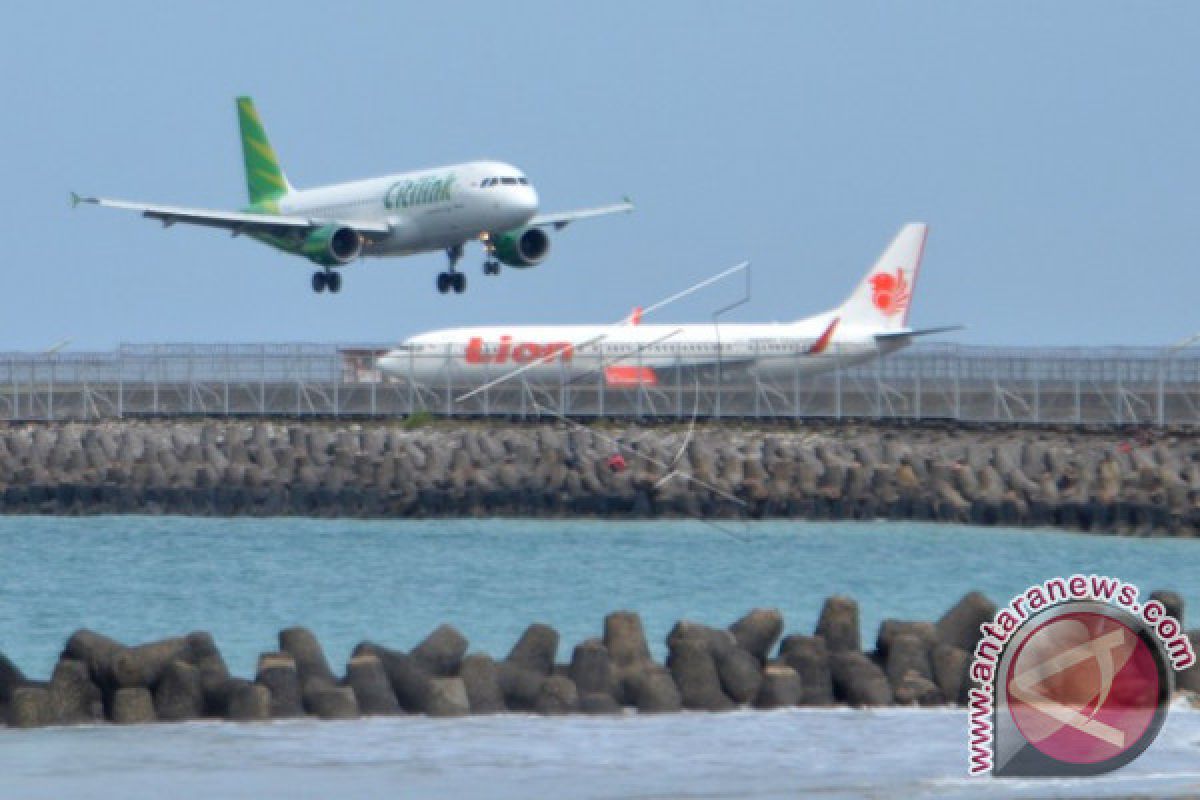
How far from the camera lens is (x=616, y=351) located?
241 feet

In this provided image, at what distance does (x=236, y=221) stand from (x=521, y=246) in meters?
9.07

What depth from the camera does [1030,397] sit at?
57781mm

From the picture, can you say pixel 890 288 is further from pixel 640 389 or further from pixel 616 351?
pixel 640 389

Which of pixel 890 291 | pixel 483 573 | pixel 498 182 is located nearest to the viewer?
pixel 483 573

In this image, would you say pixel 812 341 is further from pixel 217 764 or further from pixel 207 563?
pixel 217 764

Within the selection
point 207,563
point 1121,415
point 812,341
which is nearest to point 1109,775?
point 207,563

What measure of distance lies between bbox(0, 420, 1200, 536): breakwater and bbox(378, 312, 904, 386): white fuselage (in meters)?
10.7

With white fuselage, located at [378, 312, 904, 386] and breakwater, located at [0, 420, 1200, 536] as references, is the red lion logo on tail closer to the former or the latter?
white fuselage, located at [378, 312, 904, 386]

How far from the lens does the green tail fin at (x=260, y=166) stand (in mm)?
92750

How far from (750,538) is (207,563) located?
10670 mm

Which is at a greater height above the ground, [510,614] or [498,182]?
[498,182]

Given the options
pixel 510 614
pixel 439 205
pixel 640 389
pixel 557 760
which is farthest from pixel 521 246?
pixel 557 760

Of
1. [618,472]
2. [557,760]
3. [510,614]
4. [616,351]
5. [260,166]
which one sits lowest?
[557,760]

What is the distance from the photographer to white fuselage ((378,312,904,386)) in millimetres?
71375
